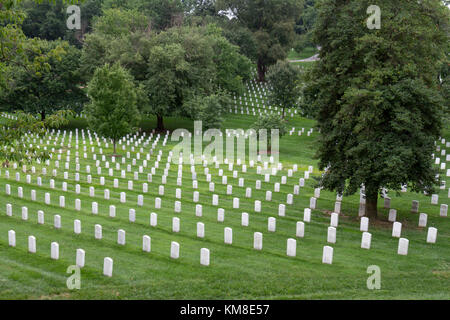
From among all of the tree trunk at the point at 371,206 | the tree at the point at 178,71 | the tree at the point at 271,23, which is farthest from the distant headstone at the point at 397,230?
the tree at the point at 271,23

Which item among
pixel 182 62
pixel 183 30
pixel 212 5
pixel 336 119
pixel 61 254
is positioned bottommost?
pixel 61 254

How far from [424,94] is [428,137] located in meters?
1.52

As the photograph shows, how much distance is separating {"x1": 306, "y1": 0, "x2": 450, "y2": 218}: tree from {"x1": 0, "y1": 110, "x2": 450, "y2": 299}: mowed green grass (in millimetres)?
2282

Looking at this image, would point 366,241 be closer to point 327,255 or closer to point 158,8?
point 327,255

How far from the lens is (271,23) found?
64.8 m

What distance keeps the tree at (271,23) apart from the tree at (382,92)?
156ft

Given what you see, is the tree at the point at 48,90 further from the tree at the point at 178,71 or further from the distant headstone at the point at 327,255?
the distant headstone at the point at 327,255

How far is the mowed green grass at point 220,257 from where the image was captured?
10.8m

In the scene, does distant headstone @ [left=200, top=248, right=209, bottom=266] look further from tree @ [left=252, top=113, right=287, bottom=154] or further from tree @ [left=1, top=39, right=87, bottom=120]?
tree @ [left=1, top=39, right=87, bottom=120]

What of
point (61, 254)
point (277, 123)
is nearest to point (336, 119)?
point (61, 254)

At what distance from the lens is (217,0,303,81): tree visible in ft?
208

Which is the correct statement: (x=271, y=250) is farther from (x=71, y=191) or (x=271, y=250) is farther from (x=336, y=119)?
(x=71, y=191)

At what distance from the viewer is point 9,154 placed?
11812 millimetres

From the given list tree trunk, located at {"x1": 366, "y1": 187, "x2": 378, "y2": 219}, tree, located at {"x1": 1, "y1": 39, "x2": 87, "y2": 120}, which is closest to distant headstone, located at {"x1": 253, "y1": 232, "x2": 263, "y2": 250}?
tree trunk, located at {"x1": 366, "y1": 187, "x2": 378, "y2": 219}
